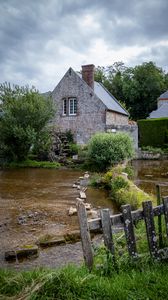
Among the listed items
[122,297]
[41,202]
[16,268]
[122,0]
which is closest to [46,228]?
[16,268]

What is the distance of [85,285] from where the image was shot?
3441mm

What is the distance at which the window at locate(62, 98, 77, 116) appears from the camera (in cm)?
2767

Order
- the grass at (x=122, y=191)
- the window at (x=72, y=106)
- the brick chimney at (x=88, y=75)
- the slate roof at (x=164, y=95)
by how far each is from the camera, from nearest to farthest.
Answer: the grass at (x=122, y=191) < the brick chimney at (x=88, y=75) < the window at (x=72, y=106) < the slate roof at (x=164, y=95)

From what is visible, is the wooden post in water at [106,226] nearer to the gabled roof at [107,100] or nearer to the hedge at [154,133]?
the gabled roof at [107,100]

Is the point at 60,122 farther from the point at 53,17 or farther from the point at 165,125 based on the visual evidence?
the point at 53,17

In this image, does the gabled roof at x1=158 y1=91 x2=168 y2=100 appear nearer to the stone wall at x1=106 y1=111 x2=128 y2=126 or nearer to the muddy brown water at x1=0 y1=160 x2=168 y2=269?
the stone wall at x1=106 y1=111 x2=128 y2=126

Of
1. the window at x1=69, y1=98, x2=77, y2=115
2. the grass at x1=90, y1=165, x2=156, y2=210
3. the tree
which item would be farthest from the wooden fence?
the window at x1=69, y1=98, x2=77, y2=115

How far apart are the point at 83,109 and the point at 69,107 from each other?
177cm

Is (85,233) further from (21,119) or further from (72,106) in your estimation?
(72,106)

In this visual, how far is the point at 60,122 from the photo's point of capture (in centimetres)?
2839

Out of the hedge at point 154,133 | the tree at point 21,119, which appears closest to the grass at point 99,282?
the tree at point 21,119

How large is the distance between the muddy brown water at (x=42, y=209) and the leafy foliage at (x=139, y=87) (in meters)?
34.0

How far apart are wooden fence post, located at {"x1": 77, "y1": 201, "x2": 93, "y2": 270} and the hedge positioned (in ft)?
86.0

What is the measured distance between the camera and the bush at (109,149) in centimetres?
1633
